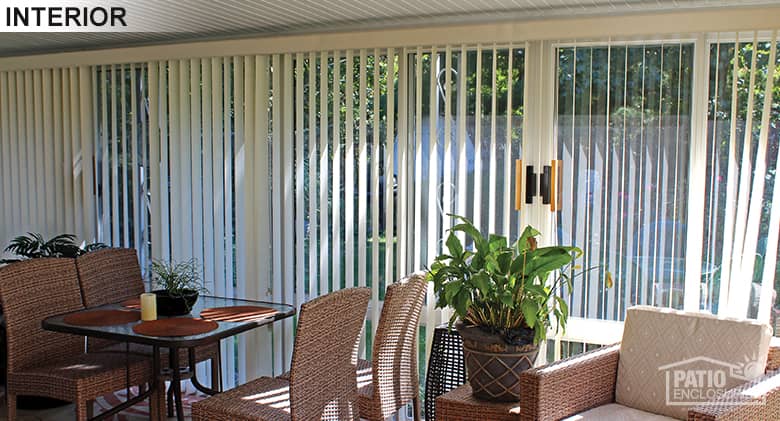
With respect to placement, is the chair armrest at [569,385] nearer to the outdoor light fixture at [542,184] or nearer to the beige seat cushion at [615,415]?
the beige seat cushion at [615,415]

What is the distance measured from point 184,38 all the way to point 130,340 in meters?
2.32

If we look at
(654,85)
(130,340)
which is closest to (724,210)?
(654,85)

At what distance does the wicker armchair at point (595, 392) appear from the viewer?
2.85 metres

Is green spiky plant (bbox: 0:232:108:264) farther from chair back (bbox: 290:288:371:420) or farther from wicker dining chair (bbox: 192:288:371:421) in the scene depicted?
chair back (bbox: 290:288:371:420)

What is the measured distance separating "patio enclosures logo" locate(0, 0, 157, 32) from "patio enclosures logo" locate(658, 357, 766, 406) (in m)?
3.19

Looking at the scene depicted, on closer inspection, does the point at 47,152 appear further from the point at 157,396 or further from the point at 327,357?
the point at 327,357

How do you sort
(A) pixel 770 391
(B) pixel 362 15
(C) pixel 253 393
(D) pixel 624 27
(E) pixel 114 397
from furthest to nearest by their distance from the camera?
(E) pixel 114 397 → (B) pixel 362 15 → (D) pixel 624 27 → (C) pixel 253 393 → (A) pixel 770 391

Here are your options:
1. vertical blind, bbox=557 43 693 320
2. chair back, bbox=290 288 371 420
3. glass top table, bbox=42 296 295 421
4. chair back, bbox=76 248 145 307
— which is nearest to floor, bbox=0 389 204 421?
glass top table, bbox=42 296 295 421

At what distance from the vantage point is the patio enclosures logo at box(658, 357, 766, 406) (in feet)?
10.6

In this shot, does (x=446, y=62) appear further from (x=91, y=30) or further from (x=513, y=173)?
(x=91, y=30)

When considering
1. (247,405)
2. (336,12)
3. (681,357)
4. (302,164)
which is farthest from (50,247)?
(681,357)

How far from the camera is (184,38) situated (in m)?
5.13

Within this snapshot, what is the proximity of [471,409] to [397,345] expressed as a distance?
0.51m

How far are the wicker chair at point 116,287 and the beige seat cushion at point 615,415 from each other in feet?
7.70
